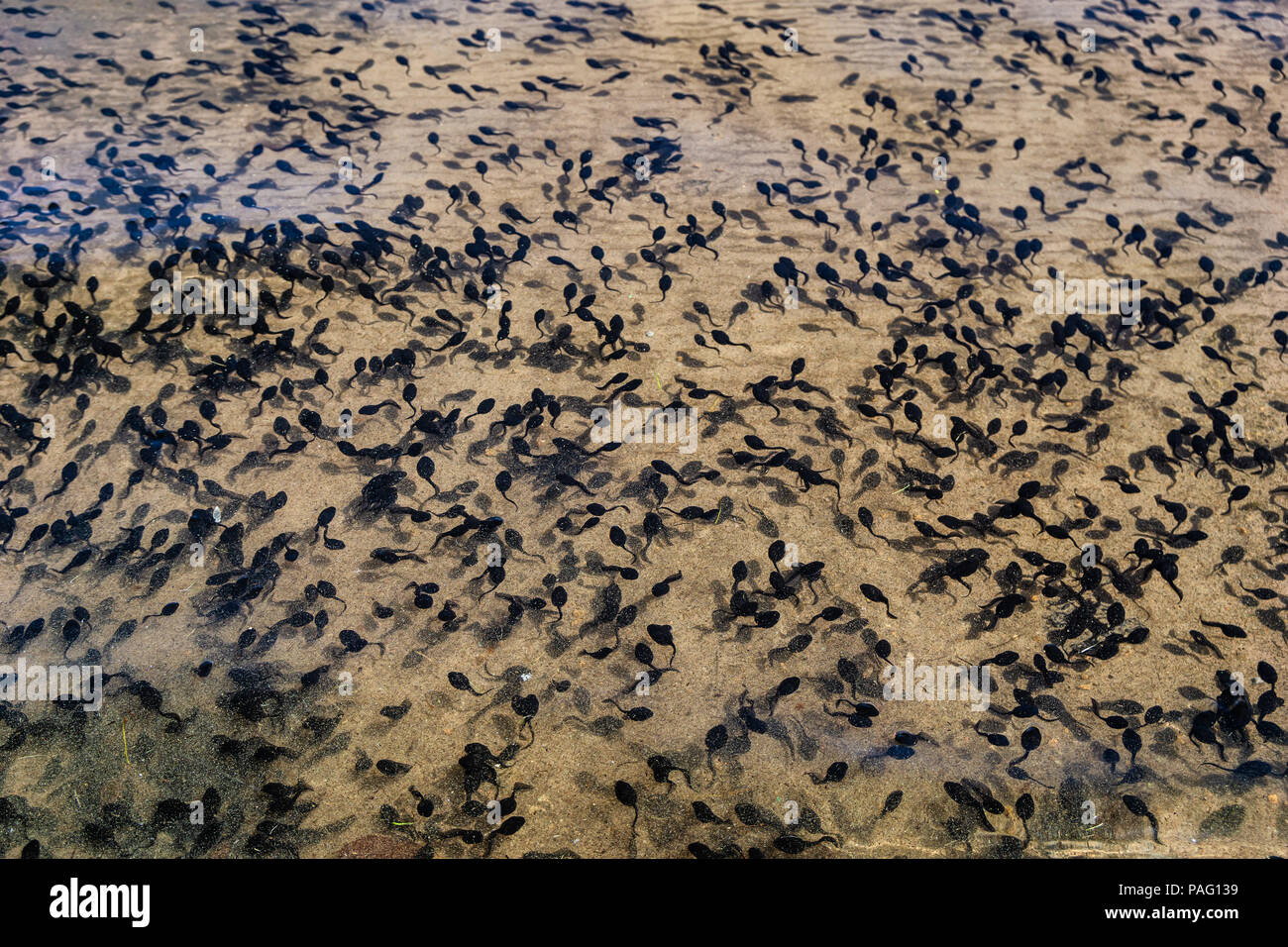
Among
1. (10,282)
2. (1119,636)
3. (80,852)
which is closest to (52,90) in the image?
(10,282)

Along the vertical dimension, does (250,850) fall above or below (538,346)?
below

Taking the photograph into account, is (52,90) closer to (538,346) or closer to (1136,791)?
(538,346)

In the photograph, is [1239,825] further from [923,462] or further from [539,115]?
[539,115]

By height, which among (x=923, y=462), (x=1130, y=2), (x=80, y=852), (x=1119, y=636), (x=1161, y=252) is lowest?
(x=80, y=852)
